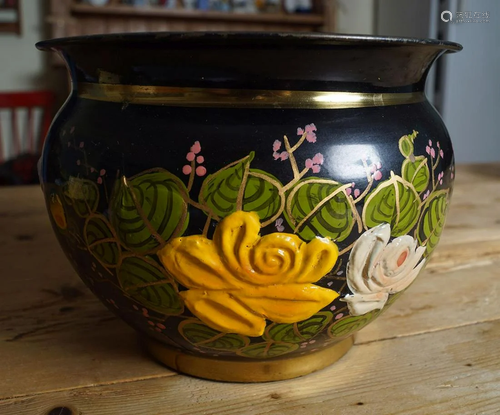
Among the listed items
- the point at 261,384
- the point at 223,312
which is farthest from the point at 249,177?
the point at 261,384

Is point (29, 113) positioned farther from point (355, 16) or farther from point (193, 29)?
point (355, 16)

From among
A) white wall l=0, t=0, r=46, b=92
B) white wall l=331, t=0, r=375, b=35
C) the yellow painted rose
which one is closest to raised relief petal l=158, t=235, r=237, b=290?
the yellow painted rose

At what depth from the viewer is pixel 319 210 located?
429 millimetres

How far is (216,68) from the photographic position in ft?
1.38

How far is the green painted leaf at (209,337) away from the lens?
19.0 inches

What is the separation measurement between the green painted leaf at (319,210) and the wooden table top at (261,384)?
175mm

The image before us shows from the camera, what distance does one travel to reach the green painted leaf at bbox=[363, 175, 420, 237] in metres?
0.44

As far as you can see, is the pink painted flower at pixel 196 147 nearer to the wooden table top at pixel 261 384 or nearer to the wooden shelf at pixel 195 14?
the wooden table top at pixel 261 384

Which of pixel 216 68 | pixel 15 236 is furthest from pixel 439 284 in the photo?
pixel 15 236

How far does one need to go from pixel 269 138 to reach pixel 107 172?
0.13 m

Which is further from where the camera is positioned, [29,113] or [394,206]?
[29,113]

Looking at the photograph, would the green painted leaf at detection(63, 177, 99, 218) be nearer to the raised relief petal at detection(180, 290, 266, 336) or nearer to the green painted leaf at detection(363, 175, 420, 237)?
the raised relief petal at detection(180, 290, 266, 336)

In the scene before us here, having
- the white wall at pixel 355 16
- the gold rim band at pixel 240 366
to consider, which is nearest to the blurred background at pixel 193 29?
the white wall at pixel 355 16

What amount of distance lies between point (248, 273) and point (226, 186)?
69 millimetres
